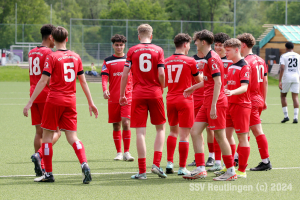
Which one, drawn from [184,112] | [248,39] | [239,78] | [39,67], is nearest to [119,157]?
[184,112]

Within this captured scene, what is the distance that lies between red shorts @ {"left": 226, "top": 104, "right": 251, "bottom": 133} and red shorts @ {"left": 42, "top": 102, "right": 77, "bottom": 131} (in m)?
2.27

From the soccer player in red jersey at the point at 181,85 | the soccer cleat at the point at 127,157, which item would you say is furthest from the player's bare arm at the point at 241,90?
the soccer cleat at the point at 127,157

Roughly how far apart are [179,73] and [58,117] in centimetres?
182

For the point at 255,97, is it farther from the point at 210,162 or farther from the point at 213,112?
the point at 210,162

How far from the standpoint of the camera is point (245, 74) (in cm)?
577

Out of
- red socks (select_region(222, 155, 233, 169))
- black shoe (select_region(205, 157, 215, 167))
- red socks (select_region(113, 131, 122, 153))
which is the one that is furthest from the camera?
red socks (select_region(113, 131, 122, 153))

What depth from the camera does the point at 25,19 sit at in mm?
58656

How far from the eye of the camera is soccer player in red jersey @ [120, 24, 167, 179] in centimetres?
593

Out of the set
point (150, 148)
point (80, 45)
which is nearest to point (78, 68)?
point (150, 148)

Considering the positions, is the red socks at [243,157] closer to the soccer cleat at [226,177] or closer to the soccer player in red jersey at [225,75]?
the soccer cleat at [226,177]

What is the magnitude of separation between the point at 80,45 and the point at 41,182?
35425mm

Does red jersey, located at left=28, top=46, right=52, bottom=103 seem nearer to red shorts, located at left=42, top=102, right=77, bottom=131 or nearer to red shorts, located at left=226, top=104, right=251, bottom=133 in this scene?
red shorts, located at left=42, top=102, right=77, bottom=131

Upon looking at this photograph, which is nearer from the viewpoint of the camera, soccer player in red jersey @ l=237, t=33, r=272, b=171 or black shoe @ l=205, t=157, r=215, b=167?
soccer player in red jersey @ l=237, t=33, r=272, b=171

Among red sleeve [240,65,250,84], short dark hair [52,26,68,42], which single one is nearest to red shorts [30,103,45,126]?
short dark hair [52,26,68,42]
